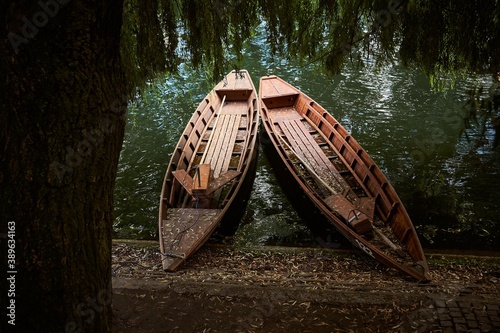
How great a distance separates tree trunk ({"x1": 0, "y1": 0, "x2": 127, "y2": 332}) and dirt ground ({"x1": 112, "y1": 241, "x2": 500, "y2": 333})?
4.06ft

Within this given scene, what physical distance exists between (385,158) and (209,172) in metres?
4.07

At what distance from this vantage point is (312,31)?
17.2 ft

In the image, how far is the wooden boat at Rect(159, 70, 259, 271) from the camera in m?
5.75

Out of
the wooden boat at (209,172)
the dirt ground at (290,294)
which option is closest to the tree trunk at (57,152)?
the dirt ground at (290,294)

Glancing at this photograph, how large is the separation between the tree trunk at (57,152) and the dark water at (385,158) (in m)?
3.73

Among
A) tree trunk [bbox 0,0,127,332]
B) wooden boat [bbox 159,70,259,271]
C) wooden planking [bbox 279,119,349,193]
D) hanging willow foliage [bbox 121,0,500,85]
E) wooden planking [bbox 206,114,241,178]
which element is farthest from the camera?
wooden planking [bbox 206,114,241,178]

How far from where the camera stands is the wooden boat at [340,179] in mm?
5477

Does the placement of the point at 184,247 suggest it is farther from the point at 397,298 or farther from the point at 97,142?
the point at 97,142

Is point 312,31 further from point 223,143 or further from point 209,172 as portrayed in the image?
point 223,143

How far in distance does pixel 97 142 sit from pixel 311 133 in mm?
6901

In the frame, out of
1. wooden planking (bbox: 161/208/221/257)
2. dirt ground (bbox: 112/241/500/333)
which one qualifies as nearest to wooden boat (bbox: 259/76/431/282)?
dirt ground (bbox: 112/241/500/333)

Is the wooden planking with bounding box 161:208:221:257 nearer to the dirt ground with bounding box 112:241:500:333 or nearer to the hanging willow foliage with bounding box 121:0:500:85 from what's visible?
the dirt ground with bounding box 112:241:500:333

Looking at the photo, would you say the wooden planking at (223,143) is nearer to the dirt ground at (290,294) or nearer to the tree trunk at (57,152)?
the dirt ground at (290,294)

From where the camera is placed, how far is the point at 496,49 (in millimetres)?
3695
